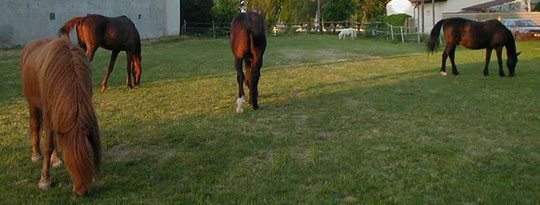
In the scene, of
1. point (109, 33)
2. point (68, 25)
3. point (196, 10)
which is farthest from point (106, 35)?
point (196, 10)

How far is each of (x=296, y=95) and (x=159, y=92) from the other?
8.77ft

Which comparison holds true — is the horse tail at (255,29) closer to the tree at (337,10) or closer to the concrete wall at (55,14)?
the concrete wall at (55,14)

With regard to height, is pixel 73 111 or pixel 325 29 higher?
pixel 325 29

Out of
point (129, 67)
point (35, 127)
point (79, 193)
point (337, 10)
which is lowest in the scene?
point (79, 193)

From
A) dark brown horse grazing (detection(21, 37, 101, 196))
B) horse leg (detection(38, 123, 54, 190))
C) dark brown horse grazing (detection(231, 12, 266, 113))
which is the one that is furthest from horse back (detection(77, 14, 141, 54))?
horse leg (detection(38, 123, 54, 190))

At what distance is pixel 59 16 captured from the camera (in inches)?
997

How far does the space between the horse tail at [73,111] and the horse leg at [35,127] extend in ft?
2.75

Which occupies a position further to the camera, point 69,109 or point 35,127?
point 35,127

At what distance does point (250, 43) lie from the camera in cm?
771

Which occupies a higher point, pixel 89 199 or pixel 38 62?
pixel 38 62

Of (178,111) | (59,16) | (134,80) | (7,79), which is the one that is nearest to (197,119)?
(178,111)

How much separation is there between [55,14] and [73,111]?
23757mm

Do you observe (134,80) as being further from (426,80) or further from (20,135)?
(426,80)

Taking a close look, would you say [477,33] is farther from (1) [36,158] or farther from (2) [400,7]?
(2) [400,7]
